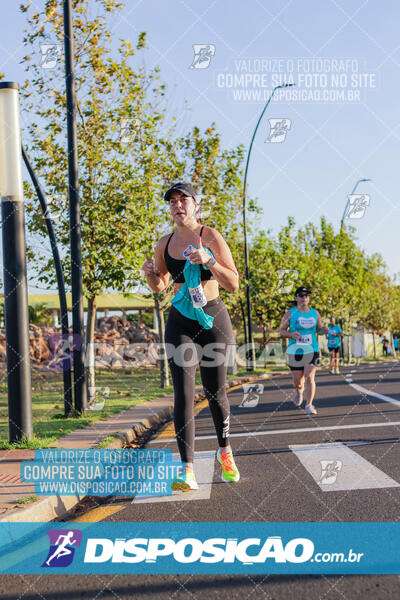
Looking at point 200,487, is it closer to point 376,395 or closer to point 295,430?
point 295,430

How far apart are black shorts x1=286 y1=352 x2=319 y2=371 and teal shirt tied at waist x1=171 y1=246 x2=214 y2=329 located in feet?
16.7

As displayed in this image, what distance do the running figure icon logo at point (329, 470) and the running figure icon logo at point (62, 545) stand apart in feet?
6.21

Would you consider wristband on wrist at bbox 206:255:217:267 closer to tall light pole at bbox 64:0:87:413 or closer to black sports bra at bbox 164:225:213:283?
black sports bra at bbox 164:225:213:283

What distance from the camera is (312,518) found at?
13.1 feet

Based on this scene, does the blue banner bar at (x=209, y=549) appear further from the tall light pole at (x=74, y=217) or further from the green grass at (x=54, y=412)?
the tall light pole at (x=74, y=217)

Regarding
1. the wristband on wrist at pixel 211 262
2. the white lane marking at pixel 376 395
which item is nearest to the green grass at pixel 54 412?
the wristband on wrist at pixel 211 262

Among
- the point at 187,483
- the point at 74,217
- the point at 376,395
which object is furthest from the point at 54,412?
the point at 187,483

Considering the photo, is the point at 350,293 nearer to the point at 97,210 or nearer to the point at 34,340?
the point at 34,340

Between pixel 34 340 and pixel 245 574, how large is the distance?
2411cm

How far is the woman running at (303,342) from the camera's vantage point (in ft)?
31.9

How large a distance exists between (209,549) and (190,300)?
1.88 meters

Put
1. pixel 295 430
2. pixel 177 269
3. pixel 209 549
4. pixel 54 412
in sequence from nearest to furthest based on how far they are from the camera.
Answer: pixel 209 549, pixel 177 269, pixel 295 430, pixel 54 412

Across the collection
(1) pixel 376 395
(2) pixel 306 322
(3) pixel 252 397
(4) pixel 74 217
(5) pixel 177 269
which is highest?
(4) pixel 74 217

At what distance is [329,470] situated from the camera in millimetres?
5359
